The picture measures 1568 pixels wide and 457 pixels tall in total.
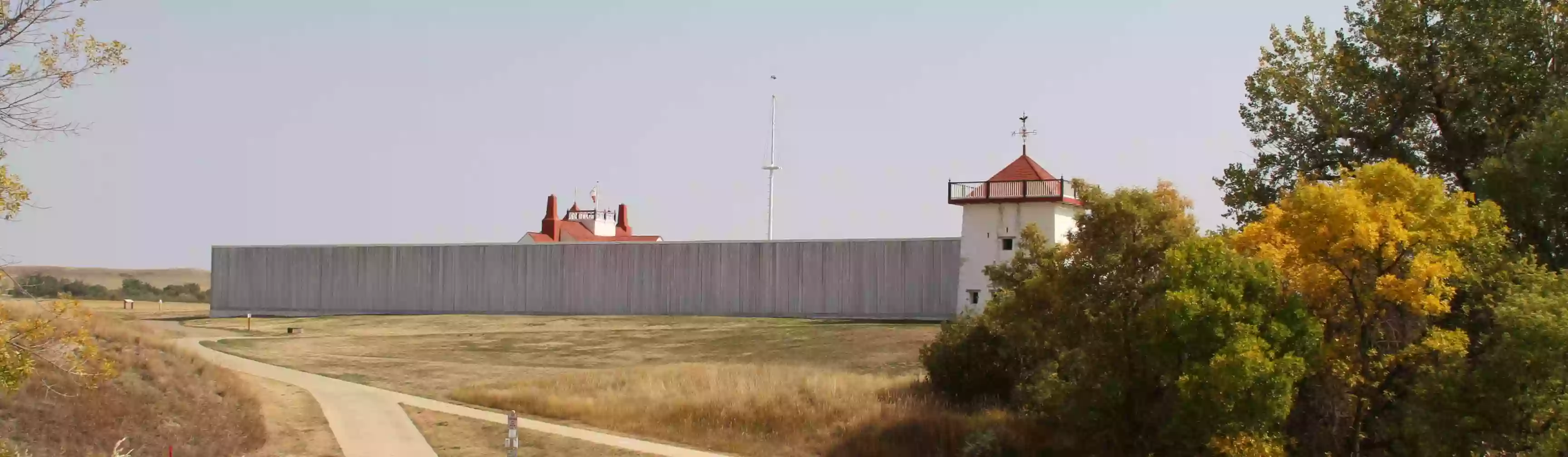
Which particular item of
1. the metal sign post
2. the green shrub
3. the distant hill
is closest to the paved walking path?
the metal sign post

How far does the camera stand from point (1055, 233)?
45.2 meters

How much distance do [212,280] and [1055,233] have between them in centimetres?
5337

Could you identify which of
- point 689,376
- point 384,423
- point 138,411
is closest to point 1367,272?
point 689,376

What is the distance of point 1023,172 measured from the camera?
46.3 meters

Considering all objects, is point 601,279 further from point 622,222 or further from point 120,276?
point 120,276

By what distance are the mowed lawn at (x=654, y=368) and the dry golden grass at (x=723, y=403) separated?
5 centimetres

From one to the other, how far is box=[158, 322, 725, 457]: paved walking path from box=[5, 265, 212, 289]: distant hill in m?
136

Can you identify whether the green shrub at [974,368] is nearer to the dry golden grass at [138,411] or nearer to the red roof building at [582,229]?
the dry golden grass at [138,411]

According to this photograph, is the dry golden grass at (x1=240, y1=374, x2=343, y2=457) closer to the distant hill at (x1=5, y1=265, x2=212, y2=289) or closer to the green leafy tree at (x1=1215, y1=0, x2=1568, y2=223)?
the green leafy tree at (x1=1215, y1=0, x2=1568, y2=223)

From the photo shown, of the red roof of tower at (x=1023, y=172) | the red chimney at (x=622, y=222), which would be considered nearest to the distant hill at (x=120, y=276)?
the red chimney at (x=622, y=222)

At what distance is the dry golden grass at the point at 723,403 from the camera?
1038 inches

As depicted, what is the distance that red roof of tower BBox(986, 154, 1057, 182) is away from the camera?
151 feet

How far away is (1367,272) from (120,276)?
19665 centimetres

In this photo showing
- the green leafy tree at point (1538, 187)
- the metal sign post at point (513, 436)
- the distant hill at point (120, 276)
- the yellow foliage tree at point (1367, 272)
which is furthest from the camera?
the distant hill at point (120, 276)
